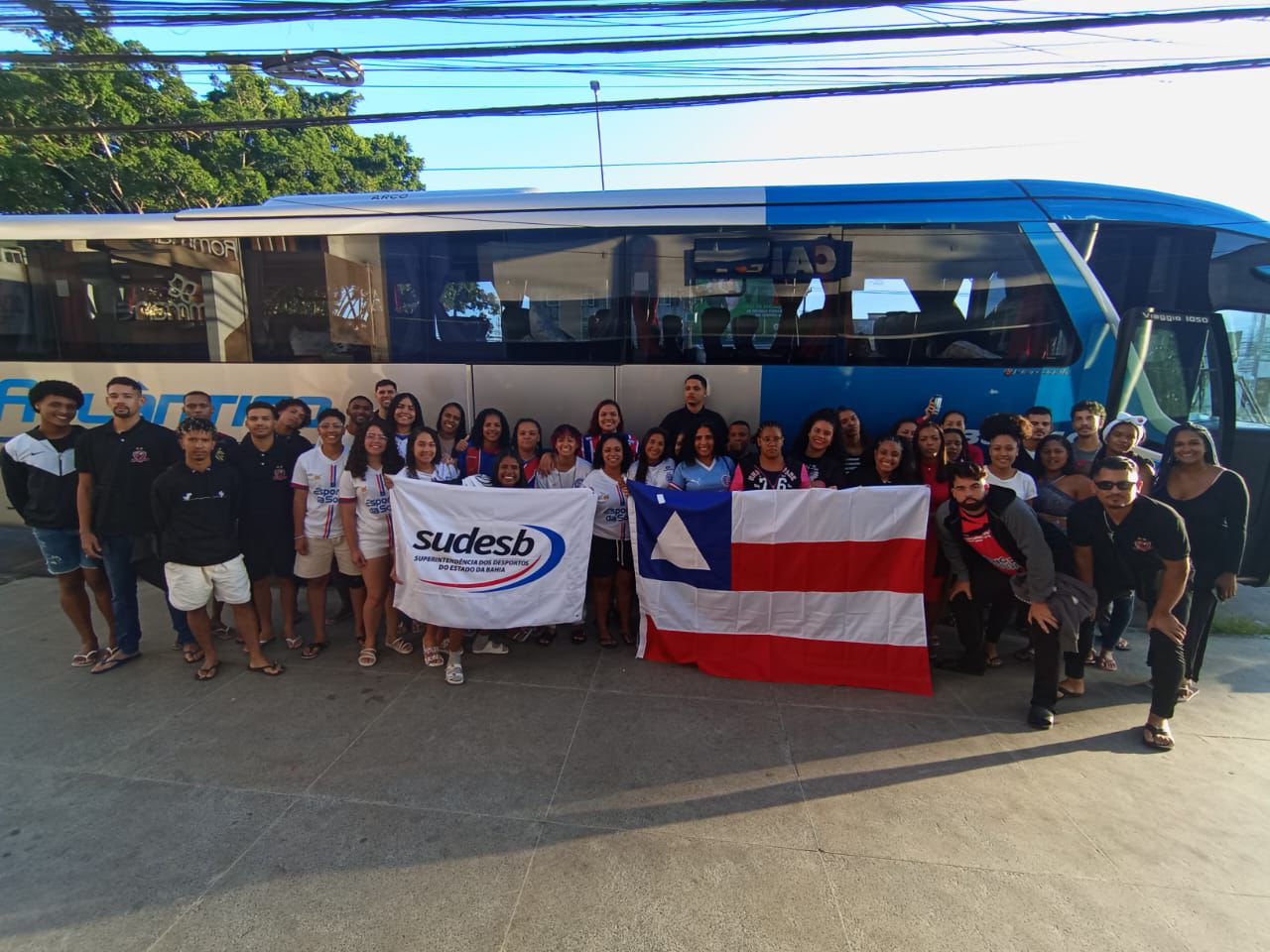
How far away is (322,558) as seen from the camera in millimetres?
4301

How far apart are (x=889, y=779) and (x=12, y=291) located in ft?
31.2

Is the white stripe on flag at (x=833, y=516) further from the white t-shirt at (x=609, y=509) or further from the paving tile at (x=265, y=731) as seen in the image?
the paving tile at (x=265, y=731)

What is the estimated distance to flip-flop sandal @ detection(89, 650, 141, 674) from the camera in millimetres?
4113

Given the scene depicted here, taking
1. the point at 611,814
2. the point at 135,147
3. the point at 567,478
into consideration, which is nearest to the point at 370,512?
the point at 567,478

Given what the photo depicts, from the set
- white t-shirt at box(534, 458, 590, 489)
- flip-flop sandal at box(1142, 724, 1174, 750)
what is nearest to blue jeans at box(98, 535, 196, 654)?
white t-shirt at box(534, 458, 590, 489)

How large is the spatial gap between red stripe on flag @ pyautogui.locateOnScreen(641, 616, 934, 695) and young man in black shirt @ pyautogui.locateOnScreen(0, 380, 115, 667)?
14.1ft

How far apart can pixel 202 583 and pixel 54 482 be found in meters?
1.33

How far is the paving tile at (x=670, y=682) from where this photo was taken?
3877 mm

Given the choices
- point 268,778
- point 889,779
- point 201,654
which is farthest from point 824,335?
point 201,654

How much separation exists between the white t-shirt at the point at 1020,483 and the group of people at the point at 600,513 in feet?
0.06

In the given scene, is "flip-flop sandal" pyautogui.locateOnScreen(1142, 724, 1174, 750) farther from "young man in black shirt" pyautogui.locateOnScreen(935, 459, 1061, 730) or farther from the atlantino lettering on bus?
the atlantino lettering on bus

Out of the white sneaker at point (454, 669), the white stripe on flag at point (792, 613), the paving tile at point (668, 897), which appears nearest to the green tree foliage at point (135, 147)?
the white sneaker at point (454, 669)

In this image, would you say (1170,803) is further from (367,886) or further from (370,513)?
(370,513)

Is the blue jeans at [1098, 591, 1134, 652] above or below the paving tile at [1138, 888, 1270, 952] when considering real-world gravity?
above
